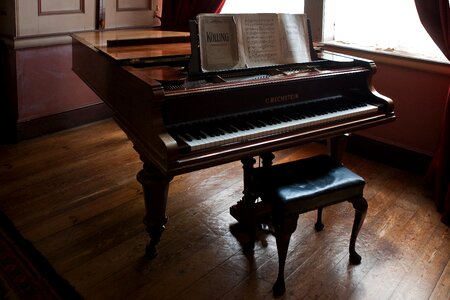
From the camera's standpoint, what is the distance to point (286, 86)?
206cm

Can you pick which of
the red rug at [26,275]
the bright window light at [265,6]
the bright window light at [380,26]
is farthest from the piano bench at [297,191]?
the bright window light at [265,6]

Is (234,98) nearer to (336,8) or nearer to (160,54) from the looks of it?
(160,54)

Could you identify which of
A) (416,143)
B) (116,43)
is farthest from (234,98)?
(416,143)

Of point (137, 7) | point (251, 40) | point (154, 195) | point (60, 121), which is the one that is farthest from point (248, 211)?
point (137, 7)

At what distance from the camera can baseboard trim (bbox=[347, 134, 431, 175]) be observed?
311cm

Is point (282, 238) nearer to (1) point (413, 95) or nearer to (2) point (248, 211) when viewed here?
(2) point (248, 211)

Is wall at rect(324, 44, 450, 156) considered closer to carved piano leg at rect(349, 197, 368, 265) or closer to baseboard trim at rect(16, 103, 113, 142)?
carved piano leg at rect(349, 197, 368, 265)

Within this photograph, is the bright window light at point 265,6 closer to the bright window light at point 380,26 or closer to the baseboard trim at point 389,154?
the bright window light at point 380,26

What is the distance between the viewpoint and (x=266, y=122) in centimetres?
194

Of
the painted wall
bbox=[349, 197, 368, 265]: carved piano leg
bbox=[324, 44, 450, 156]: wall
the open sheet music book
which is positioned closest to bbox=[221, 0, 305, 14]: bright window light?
bbox=[324, 44, 450, 156]: wall

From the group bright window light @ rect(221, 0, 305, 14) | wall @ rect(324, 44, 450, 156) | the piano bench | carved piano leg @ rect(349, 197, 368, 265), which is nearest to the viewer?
the piano bench

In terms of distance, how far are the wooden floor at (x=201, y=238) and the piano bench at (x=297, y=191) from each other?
195 millimetres

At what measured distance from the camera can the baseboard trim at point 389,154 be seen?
3.11 meters

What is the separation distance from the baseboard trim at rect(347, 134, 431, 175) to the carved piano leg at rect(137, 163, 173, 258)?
6.17 feet
